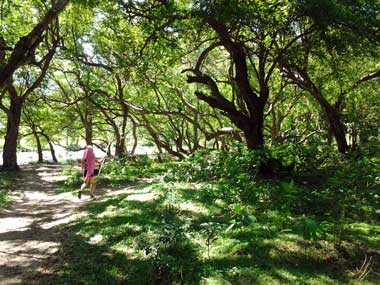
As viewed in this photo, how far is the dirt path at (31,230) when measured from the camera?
225 inches

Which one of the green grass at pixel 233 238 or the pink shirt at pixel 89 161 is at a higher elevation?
the pink shirt at pixel 89 161

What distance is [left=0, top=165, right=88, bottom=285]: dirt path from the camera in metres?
5.71

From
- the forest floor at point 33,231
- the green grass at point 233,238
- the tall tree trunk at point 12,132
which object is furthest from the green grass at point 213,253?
the tall tree trunk at point 12,132

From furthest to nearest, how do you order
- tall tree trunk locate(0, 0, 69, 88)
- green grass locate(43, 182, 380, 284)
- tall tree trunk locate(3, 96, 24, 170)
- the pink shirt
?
tall tree trunk locate(3, 96, 24, 170) < the pink shirt < tall tree trunk locate(0, 0, 69, 88) < green grass locate(43, 182, 380, 284)

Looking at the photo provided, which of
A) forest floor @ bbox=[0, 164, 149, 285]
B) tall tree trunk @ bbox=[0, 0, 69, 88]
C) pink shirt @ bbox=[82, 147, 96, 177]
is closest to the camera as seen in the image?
forest floor @ bbox=[0, 164, 149, 285]

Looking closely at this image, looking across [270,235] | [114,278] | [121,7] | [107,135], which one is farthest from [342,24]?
[107,135]

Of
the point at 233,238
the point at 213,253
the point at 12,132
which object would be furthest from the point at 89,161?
the point at 12,132

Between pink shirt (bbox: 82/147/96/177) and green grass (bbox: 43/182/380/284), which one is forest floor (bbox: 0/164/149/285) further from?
pink shirt (bbox: 82/147/96/177)

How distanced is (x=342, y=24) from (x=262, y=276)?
555 cm

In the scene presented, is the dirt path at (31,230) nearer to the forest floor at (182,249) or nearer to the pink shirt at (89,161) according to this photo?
the forest floor at (182,249)

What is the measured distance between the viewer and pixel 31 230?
7.87m

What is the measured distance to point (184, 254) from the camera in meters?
5.40

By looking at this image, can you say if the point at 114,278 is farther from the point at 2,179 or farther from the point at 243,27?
the point at 2,179

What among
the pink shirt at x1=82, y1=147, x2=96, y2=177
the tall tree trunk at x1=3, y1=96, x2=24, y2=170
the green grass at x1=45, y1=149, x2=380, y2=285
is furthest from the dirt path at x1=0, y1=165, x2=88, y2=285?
the tall tree trunk at x1=3, y1=96, x2=24, y2=170
